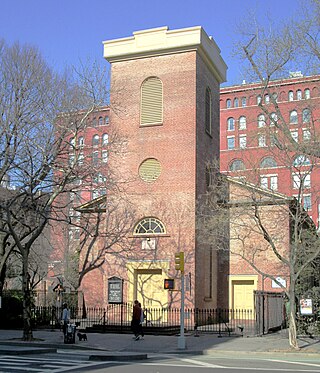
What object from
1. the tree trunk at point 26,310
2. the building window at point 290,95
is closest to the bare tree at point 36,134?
the tree trunk at point 26,310

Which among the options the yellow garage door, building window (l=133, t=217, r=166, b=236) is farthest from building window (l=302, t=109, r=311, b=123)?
the yellow garage door

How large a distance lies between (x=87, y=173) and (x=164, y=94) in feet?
35.5

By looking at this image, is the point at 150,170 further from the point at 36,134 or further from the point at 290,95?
the point at 290,95

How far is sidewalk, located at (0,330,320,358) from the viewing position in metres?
22.0

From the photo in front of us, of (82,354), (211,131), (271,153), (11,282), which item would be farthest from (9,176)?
(11,282)

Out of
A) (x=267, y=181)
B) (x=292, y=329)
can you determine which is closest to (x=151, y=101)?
(x=267, y=181)

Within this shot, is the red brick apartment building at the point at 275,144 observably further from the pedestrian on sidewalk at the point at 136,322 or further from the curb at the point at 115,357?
the curb at the point at 115,357

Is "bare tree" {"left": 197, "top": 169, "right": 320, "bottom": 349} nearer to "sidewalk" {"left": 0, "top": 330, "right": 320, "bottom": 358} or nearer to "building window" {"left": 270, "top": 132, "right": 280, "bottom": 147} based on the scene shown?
"building window" {"left": 270, "top": 132, "right": 280, "bottom": 147}

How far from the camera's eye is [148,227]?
34.9 metres

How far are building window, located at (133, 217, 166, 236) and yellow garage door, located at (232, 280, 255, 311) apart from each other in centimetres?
662

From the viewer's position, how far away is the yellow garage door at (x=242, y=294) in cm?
3694

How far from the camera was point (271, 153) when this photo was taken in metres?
24.6

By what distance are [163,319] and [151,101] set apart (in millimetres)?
13168

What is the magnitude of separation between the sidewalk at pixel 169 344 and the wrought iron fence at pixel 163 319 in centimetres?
257
